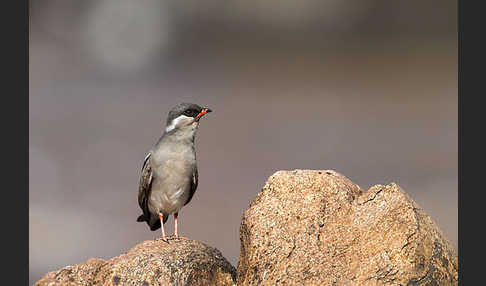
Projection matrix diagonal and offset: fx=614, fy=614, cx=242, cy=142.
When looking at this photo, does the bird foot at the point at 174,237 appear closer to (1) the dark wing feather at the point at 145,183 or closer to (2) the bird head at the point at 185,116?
(1) the dark wing feather at the point at 145,183

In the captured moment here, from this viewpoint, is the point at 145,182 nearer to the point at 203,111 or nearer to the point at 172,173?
the point at 172,173

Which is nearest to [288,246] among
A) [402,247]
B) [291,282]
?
[291,282]

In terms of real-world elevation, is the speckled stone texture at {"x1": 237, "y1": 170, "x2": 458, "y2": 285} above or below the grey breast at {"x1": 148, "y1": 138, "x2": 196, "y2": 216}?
below

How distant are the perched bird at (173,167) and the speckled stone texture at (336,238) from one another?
137cm

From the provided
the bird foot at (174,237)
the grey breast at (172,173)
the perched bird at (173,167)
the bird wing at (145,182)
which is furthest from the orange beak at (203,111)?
the bird foot at (174,237)

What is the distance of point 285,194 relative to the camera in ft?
22.0

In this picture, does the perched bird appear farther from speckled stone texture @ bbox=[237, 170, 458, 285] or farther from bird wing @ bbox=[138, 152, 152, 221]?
speckled stone texture @ bbox=[237, 170, 458, 285]

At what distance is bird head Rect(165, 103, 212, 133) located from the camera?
7.58 metres

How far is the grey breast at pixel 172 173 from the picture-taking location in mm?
7781

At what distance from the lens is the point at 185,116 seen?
25.0 feet

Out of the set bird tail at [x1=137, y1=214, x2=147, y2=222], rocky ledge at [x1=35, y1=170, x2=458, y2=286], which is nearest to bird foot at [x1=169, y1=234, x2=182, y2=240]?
rocky ledge at [x1=35, y1=170, x2=458, y2=286]

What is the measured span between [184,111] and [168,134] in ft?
1.34

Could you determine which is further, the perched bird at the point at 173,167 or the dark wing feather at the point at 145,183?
the dark wing feather at the point at 145,183

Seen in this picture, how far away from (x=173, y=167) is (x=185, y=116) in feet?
2.28
